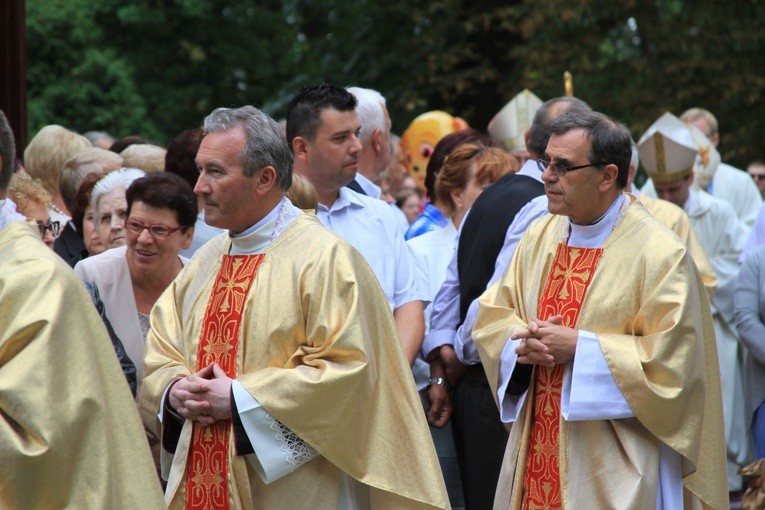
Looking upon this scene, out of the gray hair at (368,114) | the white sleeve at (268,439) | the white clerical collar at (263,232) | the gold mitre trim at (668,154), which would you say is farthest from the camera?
the gold mitre trim at (668,154)

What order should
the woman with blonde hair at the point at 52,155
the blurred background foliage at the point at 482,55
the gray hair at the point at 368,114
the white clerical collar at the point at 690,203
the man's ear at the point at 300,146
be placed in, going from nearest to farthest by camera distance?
1. the man's ear at the point at 300,146
2. the gray hair at the point at 368,114
3. the woman with blonde hair at the point at 52,155
4. the white clerical collar at the point at 690,203
5. the blurred background foliage at the point at 482,55

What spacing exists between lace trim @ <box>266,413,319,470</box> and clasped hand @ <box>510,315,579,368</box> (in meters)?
0.93

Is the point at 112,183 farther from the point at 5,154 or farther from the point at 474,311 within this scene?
the point at 5,154

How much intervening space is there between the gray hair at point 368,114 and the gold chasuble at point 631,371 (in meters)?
1.67

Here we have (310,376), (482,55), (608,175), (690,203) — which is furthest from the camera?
(482,55)

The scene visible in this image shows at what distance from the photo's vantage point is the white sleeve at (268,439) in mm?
4441

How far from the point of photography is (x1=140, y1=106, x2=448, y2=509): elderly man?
448 cm

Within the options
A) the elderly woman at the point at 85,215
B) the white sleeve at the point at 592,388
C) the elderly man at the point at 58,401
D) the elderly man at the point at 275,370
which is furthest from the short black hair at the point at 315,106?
the elderly man at the point at 58,401

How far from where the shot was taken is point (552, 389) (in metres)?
5.13

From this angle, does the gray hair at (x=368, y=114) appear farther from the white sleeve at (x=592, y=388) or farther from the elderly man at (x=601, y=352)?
the white sleeve at (x=592, y=388)

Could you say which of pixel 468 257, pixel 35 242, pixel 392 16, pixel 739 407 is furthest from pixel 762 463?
pixel 392 16

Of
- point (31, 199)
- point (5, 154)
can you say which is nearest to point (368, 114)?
point (31, 199)

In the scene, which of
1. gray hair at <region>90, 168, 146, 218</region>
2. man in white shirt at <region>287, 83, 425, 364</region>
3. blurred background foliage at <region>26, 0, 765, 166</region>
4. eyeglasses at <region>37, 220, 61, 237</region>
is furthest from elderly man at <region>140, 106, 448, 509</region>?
blurred background foliage at <region>26, 0, 765, 166</region>

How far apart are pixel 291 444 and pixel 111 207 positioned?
6.91ft
